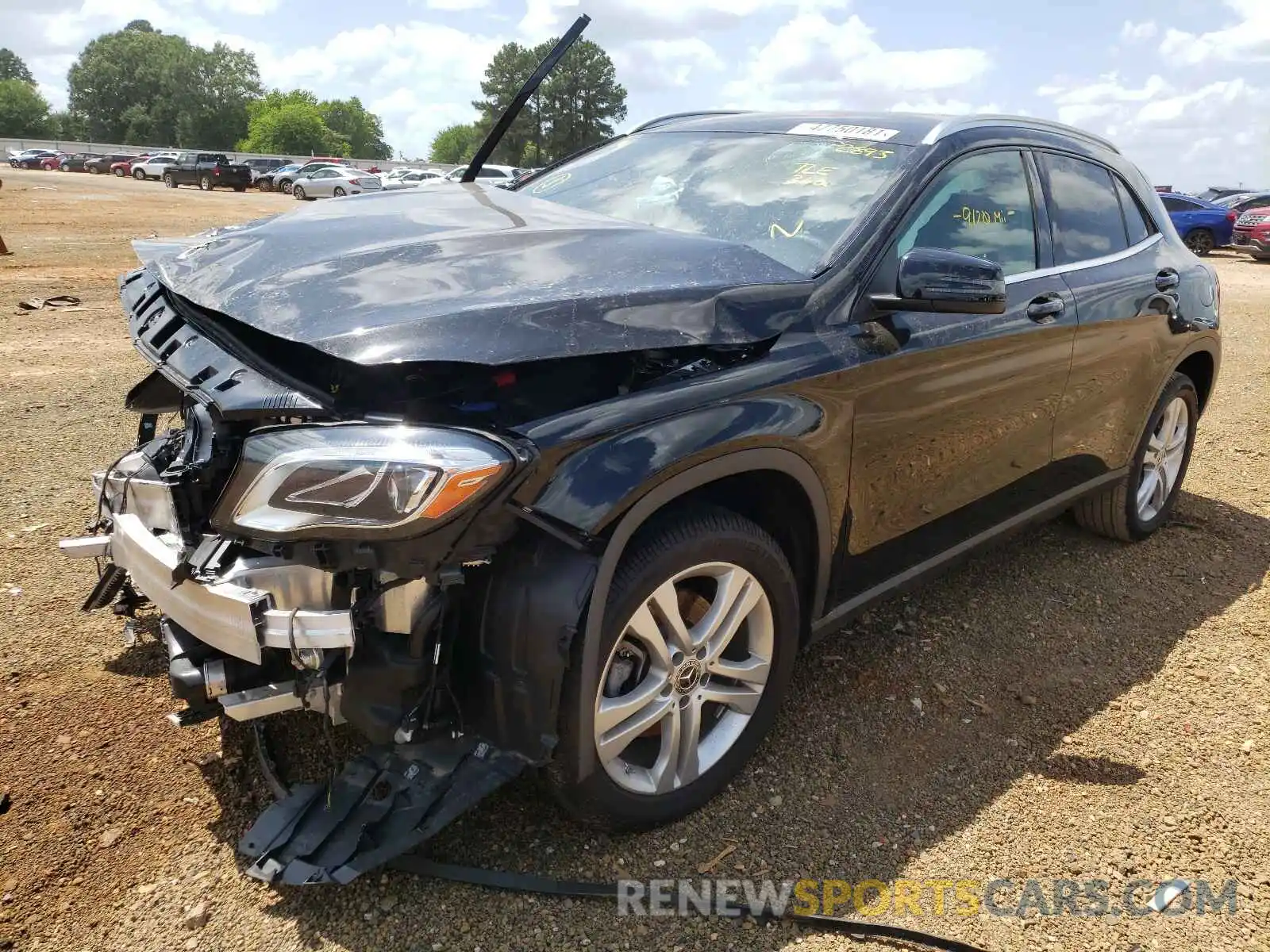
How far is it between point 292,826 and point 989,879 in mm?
1723

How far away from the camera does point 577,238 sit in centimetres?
267

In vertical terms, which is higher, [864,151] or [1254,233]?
[1254,233]

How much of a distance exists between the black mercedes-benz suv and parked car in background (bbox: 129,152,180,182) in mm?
55060

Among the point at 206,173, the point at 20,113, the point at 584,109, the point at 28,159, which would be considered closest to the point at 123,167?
the point at 28,159

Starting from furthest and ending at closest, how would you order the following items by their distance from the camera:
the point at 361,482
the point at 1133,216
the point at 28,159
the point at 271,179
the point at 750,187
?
1. the point at 28,159
2. the point at 271,179
3. the point at 1133,216
4. the point at 750,187
5. the point at 361,482

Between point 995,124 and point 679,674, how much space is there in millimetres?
2321

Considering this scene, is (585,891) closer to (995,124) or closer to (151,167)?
(995,124)

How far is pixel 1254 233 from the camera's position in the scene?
797 inches

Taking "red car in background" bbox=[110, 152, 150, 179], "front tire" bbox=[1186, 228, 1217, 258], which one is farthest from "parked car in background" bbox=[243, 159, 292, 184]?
"front tire" bbox=[1186, 228, 1217, 258]

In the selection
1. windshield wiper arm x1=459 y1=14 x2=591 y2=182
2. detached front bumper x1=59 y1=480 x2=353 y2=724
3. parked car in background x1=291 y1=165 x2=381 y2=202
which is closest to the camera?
detached front bumper x1=59 y1=480 x2=353 y2=724

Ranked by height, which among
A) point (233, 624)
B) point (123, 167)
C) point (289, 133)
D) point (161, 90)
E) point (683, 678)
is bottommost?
point (683, 678)

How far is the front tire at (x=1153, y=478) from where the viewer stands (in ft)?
14.4

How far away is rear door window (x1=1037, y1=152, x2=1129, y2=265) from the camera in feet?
11.8

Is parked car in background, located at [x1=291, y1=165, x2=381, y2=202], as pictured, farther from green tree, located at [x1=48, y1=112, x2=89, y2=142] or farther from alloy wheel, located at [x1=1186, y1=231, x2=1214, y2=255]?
green tree, located at [x1=48, y1=112, x2=89, y2=142]
